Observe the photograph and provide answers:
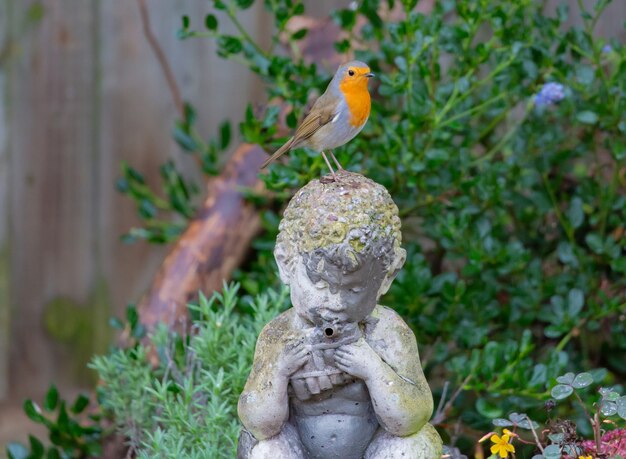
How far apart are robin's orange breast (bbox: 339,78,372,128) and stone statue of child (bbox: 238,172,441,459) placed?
1.28 ft

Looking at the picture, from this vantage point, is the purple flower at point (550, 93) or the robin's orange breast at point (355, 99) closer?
the robin's orange breast at point (355, 99)

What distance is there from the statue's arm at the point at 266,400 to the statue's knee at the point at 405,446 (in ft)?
0.73

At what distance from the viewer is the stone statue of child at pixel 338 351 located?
2221 mm

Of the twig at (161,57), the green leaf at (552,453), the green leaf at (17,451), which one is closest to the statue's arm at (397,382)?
the green leaf at (552,453)

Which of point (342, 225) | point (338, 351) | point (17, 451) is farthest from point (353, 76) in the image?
point (17, 451)

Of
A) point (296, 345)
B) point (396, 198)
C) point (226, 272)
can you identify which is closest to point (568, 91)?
point (396, 198)

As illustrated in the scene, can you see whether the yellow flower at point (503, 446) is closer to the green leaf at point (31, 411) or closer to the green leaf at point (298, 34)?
the green leaf at point (31, 411)

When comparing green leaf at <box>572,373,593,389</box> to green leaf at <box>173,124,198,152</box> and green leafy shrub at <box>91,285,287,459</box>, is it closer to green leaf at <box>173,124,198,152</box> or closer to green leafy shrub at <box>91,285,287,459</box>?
green leafy shrub at <box>91,285,287,459</box>

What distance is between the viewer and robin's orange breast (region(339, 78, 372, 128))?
270 cm

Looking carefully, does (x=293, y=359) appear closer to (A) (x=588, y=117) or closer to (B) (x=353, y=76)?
(B) (x=353, y=76)

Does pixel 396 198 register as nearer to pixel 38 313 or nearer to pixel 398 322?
pixel 398 322

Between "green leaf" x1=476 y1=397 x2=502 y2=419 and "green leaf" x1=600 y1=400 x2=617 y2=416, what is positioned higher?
"green leaf" x1=600 y1=400 x2=617 y2=416

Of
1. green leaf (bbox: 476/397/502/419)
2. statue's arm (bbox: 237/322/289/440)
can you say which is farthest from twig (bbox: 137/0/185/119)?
statue's arm (bbox: 237/322/289/440)

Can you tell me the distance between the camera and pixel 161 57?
459cm
